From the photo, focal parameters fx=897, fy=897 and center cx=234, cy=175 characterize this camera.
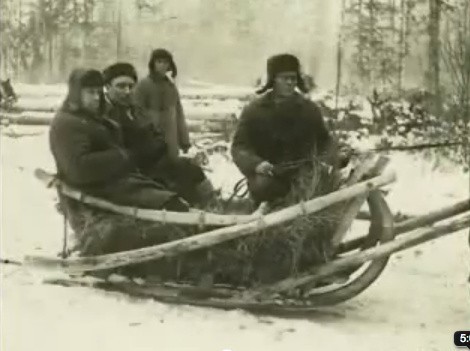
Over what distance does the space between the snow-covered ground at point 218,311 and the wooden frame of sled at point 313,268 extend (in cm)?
3

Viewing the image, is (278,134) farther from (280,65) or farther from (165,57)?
(165,57)

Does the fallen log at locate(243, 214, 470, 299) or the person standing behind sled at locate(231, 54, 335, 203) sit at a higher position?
the person standing behind sled at locate(231, 54, 335, 203)

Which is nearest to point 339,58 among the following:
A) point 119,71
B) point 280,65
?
point 280,65

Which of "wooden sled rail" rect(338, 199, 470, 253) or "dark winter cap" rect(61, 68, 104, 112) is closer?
"wooden sled rail" rect(338, 199, 470, 253)

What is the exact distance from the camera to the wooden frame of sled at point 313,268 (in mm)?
1953

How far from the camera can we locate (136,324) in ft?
6.75

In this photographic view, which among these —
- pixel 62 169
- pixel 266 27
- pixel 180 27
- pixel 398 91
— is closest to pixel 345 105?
pixel 398 91

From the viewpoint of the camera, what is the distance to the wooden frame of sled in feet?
6.41

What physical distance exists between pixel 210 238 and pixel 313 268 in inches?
9.4

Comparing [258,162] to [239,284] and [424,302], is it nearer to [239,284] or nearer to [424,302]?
[239,284]

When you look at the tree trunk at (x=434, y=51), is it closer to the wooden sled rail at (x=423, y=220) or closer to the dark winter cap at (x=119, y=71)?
the wooden sled rail at (x=423, y=220)

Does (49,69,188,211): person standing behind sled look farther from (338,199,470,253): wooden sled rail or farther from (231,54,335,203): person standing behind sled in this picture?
(338,199,470,253): wooden sled rail

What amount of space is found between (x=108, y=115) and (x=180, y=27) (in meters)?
0.26

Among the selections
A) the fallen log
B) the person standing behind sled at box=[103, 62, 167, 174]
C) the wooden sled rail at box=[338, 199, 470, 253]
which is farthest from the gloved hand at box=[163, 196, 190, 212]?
the wooden sled rail at box=[338, 199, 470, 253]
